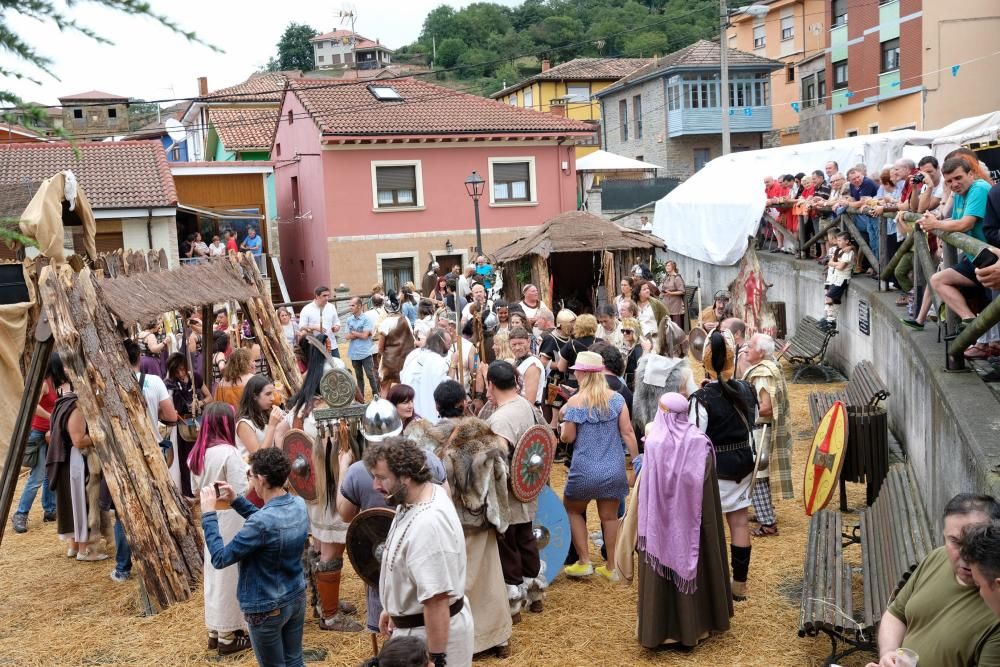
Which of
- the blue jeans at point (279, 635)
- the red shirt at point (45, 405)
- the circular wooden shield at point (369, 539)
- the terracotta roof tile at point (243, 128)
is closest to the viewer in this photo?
the blue jeans at point (279, 635)

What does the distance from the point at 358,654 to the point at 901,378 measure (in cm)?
571

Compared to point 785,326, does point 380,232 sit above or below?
above

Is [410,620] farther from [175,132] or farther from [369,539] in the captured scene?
[175,132]

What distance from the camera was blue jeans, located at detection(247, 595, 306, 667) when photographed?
4.95 m

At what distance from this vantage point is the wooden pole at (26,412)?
25.8 feet

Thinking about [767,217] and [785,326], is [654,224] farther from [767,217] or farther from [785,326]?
[785,326]

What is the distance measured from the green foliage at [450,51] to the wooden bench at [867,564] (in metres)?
72.6

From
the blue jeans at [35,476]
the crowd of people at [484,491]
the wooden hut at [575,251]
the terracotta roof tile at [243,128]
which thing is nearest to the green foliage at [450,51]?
the terracotta roof tile at [243,128]

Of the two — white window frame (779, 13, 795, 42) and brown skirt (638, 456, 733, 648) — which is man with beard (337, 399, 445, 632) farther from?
white window frame (779, 13, 795, 42)

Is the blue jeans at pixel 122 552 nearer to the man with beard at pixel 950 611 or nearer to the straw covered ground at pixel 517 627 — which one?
the straw covered ground at pixel 517 627

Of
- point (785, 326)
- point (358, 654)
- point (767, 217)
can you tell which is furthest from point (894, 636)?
point (767, 217)

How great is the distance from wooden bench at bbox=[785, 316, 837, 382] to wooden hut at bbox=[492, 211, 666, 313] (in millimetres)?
4423

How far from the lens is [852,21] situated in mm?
40000

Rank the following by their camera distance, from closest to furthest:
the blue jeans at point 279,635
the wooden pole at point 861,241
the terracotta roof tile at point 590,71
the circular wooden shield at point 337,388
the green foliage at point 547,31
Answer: the blue jeans at point 279,635
the circular wooden shield at point 337,388
the wooden pole at point 861,241
the terracotta roof tile at point 590,71
the green foliage at point 547,31
